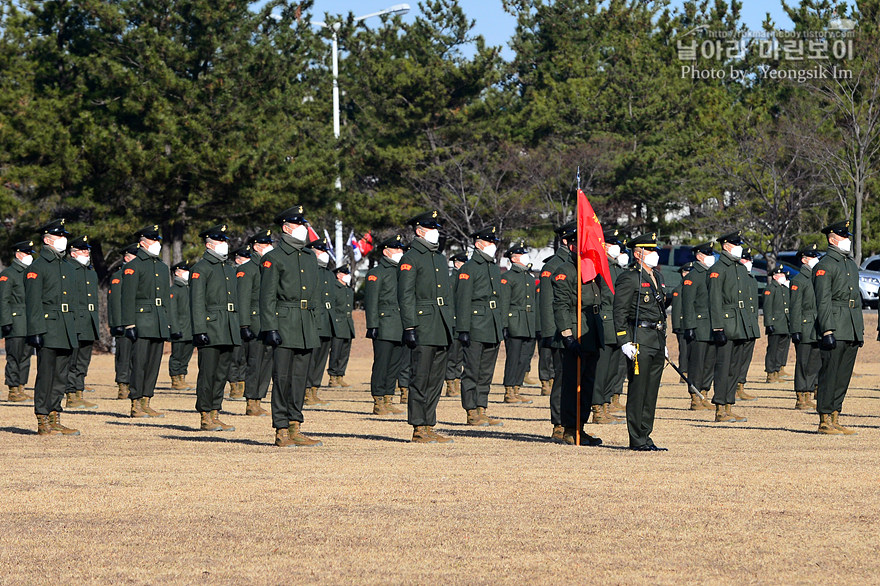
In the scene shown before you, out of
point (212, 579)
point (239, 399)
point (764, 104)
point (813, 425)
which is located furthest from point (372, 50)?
point (212, 579)

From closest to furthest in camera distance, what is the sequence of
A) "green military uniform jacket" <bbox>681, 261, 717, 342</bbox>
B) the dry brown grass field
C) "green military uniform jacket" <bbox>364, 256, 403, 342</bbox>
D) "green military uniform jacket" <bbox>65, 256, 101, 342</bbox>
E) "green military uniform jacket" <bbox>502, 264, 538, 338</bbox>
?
1. the dry brown grass field
2. "green military uniform jacket" <bbox>65, 256, 101, 342</bbox>
3. "green military uniform jacket" <bbox>681, 261, 717, 342</bbox>
4. "green military uniform jacket" <bbox>364, 256, 403, 342</bbox>
5. "green military uniform jacket" <bbox>502, 264, 538, 338</bbox>


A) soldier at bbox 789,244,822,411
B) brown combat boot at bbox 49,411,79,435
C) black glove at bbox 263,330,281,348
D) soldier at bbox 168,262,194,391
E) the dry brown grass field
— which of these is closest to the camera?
the dry brown grass field

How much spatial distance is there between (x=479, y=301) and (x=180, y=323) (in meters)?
4.77

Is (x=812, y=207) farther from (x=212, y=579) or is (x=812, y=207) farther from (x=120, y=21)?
(x=212, y=579)

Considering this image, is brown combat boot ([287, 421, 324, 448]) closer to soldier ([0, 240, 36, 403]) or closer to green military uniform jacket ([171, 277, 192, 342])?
soldier ([0, 240, 36, 403])

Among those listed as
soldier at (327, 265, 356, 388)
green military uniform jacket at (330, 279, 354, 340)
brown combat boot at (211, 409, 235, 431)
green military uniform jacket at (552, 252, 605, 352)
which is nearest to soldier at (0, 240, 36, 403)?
brown combat boot at (211, 409, 235, 431)

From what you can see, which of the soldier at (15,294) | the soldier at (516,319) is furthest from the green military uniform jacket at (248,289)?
the soldier at (516,319)

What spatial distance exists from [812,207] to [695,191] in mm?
4097

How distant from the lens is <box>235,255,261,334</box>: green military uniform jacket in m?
13.7

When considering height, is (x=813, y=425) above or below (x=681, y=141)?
below

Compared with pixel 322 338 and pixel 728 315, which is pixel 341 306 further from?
pixel 728 315

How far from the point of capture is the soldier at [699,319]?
16.8m

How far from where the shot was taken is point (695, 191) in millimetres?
50562

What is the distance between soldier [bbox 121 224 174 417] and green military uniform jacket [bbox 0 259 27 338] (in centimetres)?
121
